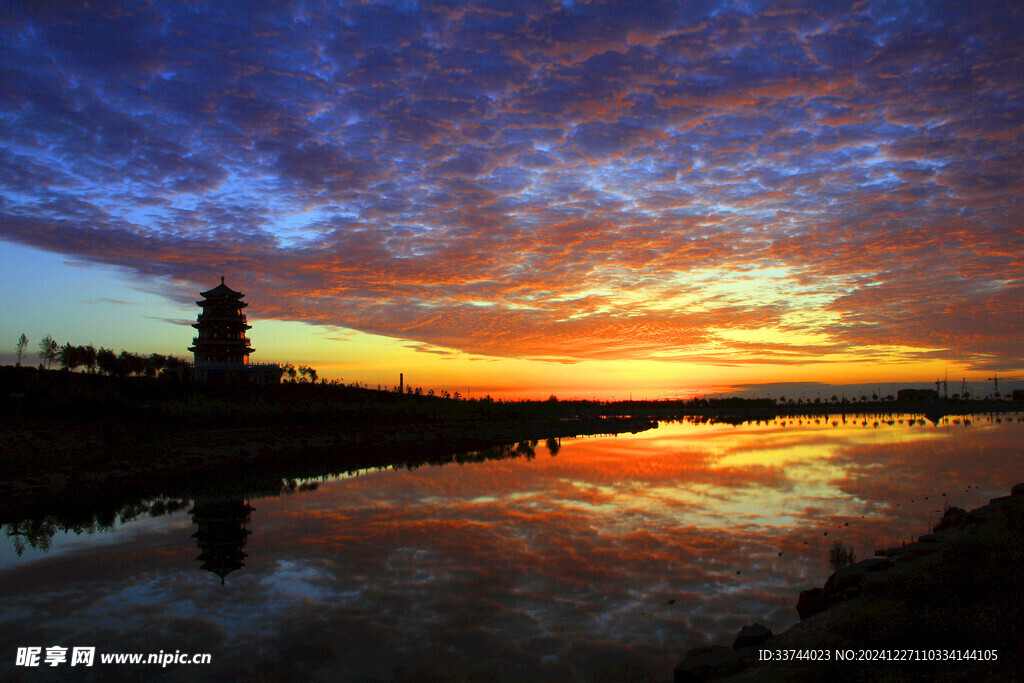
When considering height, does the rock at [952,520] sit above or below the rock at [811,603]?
above

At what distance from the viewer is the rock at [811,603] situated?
9.69 metres

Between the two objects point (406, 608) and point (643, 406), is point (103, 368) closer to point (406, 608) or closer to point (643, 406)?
point (406, 608)

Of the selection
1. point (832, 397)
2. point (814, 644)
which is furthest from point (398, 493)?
point (832, 397)

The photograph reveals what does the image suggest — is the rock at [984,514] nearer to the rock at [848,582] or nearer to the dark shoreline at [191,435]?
the rock at [848,582]

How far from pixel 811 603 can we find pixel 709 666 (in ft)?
11.0

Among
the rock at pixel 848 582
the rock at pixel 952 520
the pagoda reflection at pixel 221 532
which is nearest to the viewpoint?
the rock at pixel 848 582

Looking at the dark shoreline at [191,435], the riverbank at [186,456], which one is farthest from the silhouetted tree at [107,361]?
the riverbank at [186,456]

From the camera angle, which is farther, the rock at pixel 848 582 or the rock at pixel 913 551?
the rock at pixel 913 551

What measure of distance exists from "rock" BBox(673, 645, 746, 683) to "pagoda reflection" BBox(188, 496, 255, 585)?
9248mm

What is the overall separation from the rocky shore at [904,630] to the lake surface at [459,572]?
843mm

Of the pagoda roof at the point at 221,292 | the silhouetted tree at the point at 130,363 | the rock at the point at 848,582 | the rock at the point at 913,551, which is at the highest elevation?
the pagoda roof at the point at 221,292

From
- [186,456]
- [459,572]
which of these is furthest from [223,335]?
[459,572]

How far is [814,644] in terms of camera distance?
7.58 metres

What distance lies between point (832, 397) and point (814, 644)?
155225 millimetres
